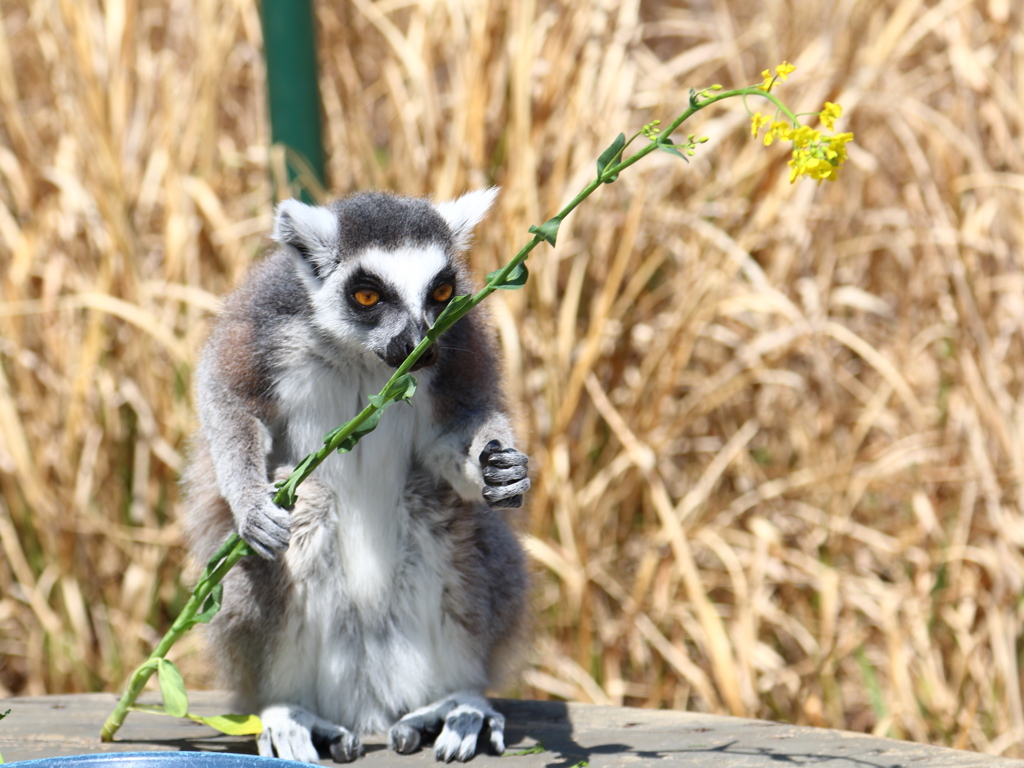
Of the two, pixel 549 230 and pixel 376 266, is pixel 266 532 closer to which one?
pixel 376 266

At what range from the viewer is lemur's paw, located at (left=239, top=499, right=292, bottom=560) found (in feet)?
5.86

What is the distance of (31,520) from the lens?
3.57 meters

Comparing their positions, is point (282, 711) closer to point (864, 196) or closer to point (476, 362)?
point (476, 362)

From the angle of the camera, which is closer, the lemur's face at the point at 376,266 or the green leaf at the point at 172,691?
the green leaf at the point at 172,691

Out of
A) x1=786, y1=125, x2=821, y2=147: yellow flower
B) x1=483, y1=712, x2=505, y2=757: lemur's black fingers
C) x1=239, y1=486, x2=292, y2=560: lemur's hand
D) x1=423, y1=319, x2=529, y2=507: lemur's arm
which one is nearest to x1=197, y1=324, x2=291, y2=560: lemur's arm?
x1=239, y1=486, x2=292, y2=560: lemur's hand

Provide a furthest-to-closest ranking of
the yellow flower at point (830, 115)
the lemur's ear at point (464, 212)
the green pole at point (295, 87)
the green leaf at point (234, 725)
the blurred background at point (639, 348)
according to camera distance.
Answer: the blurred background at point (639, 348) → the green pole at point (295, 87) → the lemur's ear at point (464, 212) → the green leaf at point (234, 725) → the yellow flower at point (830, 115)

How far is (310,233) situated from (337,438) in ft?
1.73

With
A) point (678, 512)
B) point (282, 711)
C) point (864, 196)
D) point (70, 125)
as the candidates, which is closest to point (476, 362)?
point (282, 711)

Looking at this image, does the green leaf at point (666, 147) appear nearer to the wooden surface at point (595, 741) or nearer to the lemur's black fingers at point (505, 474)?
the lemur's black fingers at point (505, 474)

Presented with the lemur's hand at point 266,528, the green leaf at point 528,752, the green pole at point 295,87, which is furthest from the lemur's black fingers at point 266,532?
the green pole at point 295,87

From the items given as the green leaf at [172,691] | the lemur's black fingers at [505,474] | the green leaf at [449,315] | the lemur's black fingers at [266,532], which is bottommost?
the green leaf at [172,691]

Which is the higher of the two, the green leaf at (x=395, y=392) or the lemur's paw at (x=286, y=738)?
the green leaf at (x=395, y=392)

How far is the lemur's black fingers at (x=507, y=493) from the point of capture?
1.81 metres

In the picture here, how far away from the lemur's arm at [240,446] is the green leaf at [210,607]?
0.10 m
